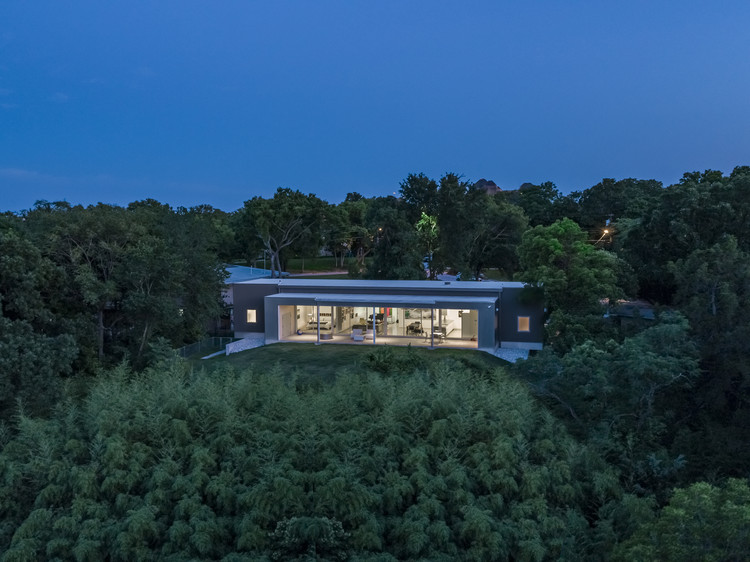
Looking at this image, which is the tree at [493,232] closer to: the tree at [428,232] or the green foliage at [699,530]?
the tree at [428,232]

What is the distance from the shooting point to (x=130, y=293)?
18.8 metres

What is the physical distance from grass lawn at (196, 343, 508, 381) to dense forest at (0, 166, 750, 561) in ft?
1.46

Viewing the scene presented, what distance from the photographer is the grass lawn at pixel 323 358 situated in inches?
742

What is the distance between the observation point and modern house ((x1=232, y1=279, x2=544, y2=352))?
22.8 metres

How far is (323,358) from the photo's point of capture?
20984 mm

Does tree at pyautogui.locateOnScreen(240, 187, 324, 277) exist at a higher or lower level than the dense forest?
higher

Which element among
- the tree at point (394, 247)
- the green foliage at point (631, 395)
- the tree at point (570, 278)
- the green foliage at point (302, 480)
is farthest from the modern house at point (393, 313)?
the green foliage at point (302, 480)

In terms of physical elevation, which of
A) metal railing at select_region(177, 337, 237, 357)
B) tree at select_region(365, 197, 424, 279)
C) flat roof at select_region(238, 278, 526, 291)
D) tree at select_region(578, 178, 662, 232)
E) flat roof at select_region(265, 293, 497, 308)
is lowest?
metal railing at select_region(177, 337, 237, 357)

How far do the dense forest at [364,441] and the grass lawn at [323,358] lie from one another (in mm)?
445

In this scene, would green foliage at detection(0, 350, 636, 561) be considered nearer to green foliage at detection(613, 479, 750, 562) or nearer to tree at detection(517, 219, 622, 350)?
green foliage at detection(613, 479, 750, 562)

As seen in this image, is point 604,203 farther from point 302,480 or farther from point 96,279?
point 302,480

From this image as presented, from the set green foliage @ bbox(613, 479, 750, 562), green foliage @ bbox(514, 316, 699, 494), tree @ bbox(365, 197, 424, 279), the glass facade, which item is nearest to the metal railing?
the glass facade

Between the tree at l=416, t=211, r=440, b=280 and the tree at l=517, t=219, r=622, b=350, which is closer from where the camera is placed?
the tree at l=517, t=219, r=622, b=350

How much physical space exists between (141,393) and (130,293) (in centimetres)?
834
